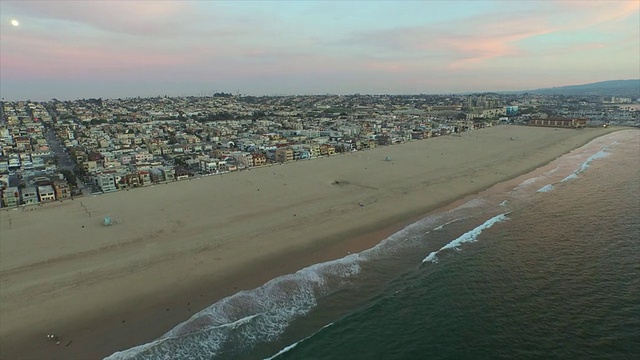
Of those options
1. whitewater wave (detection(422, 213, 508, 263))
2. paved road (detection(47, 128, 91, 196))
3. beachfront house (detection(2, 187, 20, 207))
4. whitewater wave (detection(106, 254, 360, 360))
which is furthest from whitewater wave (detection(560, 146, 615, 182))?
beachfront house (detection(2, 187, 20, 207))

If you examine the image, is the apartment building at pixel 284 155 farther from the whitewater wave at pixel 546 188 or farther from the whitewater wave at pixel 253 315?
the whitewater wave at pixel 253 315

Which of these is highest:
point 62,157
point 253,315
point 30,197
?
point 62,157

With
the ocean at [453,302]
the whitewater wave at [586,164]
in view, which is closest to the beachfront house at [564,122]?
the whitewater wave at [586,164]

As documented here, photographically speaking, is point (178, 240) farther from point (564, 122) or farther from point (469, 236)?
point (564, 122)

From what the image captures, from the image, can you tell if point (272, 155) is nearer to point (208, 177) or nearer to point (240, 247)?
point (208, 177)

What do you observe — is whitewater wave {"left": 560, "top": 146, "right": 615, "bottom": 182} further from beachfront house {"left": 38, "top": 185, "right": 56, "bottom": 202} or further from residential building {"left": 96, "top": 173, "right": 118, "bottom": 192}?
beachfront house {"left": 38, "top": 185, "right": 56, "bottom": 202}

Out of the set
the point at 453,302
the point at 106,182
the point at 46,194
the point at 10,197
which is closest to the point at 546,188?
the point at 453,302

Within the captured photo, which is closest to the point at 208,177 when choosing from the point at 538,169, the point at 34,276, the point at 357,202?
the point at 357,202
